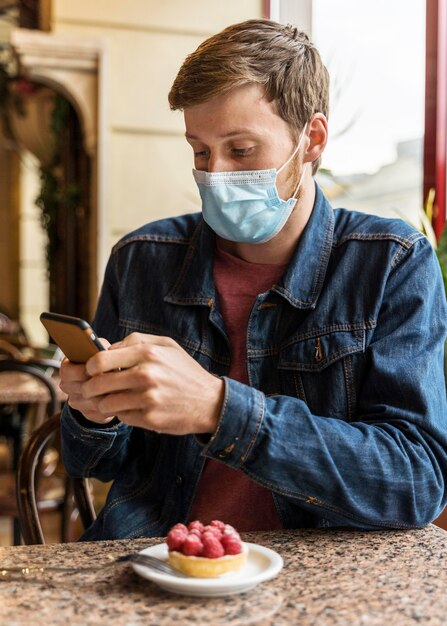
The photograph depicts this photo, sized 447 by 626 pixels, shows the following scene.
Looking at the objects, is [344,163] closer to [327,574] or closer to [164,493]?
[164,493]

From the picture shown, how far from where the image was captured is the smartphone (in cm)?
114

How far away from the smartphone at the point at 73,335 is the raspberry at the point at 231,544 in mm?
285

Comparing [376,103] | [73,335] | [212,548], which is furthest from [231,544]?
[376,103]

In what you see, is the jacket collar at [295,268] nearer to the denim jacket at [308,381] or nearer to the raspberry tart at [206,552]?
the denim jacket at [308,381]

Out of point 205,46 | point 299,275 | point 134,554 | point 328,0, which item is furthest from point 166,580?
point 328,0

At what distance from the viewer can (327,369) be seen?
147 cm

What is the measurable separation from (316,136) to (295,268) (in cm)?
26

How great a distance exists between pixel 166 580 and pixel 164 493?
0.51 metres

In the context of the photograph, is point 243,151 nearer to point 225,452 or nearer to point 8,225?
point 225,452

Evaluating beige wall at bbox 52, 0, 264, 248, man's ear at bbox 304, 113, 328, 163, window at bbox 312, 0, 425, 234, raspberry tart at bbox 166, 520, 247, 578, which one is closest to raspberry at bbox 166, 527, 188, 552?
raspberry tart at bbox 166, 520, 247, 578

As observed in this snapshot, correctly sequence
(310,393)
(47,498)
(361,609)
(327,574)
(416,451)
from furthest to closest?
(47,498) → (310,393) → (416,451) → (327,574) → (361,609)

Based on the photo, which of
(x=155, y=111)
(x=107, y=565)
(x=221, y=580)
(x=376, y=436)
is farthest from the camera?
(x=155, y=111)

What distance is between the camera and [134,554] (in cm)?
114

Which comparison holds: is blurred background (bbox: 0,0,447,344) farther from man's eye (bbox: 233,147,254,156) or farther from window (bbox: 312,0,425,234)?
man's eye (bbox: 233,147,254,156)
